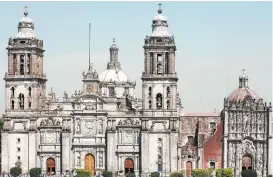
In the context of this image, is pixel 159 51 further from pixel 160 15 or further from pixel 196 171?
pixel 196 171

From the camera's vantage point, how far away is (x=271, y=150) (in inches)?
3287

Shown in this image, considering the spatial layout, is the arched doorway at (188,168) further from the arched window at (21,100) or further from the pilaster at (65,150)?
the arched window at (21,100)

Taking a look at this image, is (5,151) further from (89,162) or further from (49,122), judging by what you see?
(89,162)

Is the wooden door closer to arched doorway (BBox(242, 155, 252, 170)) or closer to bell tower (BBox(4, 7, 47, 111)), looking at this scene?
bell tower (BBox(4, 7, 47, 111))

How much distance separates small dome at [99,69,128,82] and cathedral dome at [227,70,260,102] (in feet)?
58.8

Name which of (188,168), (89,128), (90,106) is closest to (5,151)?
(89,128)

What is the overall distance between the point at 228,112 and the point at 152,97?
23.8 feet

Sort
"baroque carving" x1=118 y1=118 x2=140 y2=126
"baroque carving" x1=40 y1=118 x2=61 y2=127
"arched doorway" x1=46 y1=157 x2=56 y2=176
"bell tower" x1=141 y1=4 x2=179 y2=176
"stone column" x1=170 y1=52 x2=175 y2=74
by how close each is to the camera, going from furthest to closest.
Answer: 1. "arched doorway" x1=46 y1=157 x2=56 y2=176
2. "baroque carving" x1=40 y1=118 x2=61 y2=127
3. "baroque carving" x1=118 y1=118 x2=140 y2=126
4. "stone column" x1=170 y1=52 x2=175 y2=74
5. "bell tower" x1=141 y1=4 x2=179 y2=176

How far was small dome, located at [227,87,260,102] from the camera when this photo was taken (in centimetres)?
8822

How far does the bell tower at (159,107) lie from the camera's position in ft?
275

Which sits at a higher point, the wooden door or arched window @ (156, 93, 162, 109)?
arched window @ (156, 93, 162, 109)

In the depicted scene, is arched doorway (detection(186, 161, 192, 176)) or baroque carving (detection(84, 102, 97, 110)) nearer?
baroque carving (detection(84, 102, 97, 110))

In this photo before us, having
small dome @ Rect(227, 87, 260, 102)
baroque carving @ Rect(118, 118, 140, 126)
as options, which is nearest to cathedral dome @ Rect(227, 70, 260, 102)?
small dome @ Rect(227, 87, 260, 102)

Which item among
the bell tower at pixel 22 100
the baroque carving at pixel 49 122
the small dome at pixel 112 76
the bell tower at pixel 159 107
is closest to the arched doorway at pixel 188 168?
the bell tower at pixel 159 107
